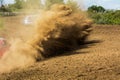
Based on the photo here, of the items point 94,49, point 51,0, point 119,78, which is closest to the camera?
point 119,78

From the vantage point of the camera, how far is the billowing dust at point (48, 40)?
13.9 meters

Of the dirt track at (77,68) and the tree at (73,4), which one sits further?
the tree at (73,4)

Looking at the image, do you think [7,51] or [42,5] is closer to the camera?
[7,51]

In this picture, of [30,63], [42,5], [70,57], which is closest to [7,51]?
[30,63]

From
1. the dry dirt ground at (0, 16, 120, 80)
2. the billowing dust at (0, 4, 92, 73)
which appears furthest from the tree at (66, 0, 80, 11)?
the dry dirt ground at (0, 16, 120, 80)

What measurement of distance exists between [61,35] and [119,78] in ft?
16.5

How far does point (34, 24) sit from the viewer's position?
15531 millimetres

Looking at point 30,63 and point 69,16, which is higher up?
point 69,16

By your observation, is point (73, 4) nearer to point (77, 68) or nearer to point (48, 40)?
point (48, 40)

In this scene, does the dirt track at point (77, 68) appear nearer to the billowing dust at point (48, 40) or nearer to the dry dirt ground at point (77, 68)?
the dry dirt ground at point (77, 68)

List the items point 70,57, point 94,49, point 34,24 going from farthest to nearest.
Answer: point 34,24
point 94,49
point 70,57

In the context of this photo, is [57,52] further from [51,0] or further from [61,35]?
[51,0]

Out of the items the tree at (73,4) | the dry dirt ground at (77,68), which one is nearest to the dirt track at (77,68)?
the dry dirt ground at (77,68)

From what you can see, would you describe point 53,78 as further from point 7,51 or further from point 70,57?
point 7,51
